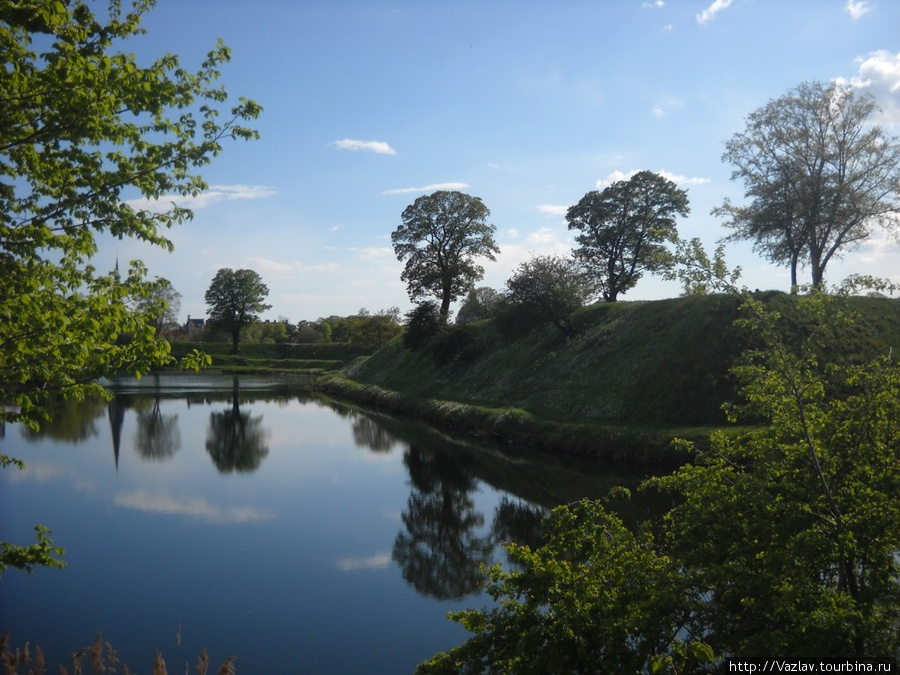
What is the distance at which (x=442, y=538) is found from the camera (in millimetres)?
16531

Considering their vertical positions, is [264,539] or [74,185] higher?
[74,185]

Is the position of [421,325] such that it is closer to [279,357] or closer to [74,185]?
[74,185]

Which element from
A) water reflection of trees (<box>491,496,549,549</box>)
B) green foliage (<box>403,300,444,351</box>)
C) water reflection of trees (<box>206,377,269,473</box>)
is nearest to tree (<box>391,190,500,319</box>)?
green foliage (<box>403,300,444,351</box>)

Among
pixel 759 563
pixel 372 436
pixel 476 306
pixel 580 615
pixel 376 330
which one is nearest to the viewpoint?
pixel 580 615

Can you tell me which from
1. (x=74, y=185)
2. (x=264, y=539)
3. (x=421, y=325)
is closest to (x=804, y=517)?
(x=74, y=185)

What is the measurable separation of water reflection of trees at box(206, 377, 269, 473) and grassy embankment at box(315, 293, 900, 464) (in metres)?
10.4

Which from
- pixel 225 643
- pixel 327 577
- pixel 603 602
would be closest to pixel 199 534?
pixel 327 577

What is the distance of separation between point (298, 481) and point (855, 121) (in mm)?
34052

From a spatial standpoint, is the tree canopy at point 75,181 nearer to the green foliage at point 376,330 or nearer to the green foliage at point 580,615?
the green foliage at point 580,615

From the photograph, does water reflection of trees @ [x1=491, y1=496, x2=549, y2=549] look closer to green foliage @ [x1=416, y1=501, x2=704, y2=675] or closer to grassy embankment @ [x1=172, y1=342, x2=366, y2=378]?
green foliage @ [x1=416, y1=501, x2=704, y2=675]

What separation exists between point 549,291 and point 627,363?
27.5ft

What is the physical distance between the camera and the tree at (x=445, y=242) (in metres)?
59.0

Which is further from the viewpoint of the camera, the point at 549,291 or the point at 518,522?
the point at 549,291

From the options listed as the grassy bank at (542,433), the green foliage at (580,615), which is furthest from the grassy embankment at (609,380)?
the green foliage at (580,615)
